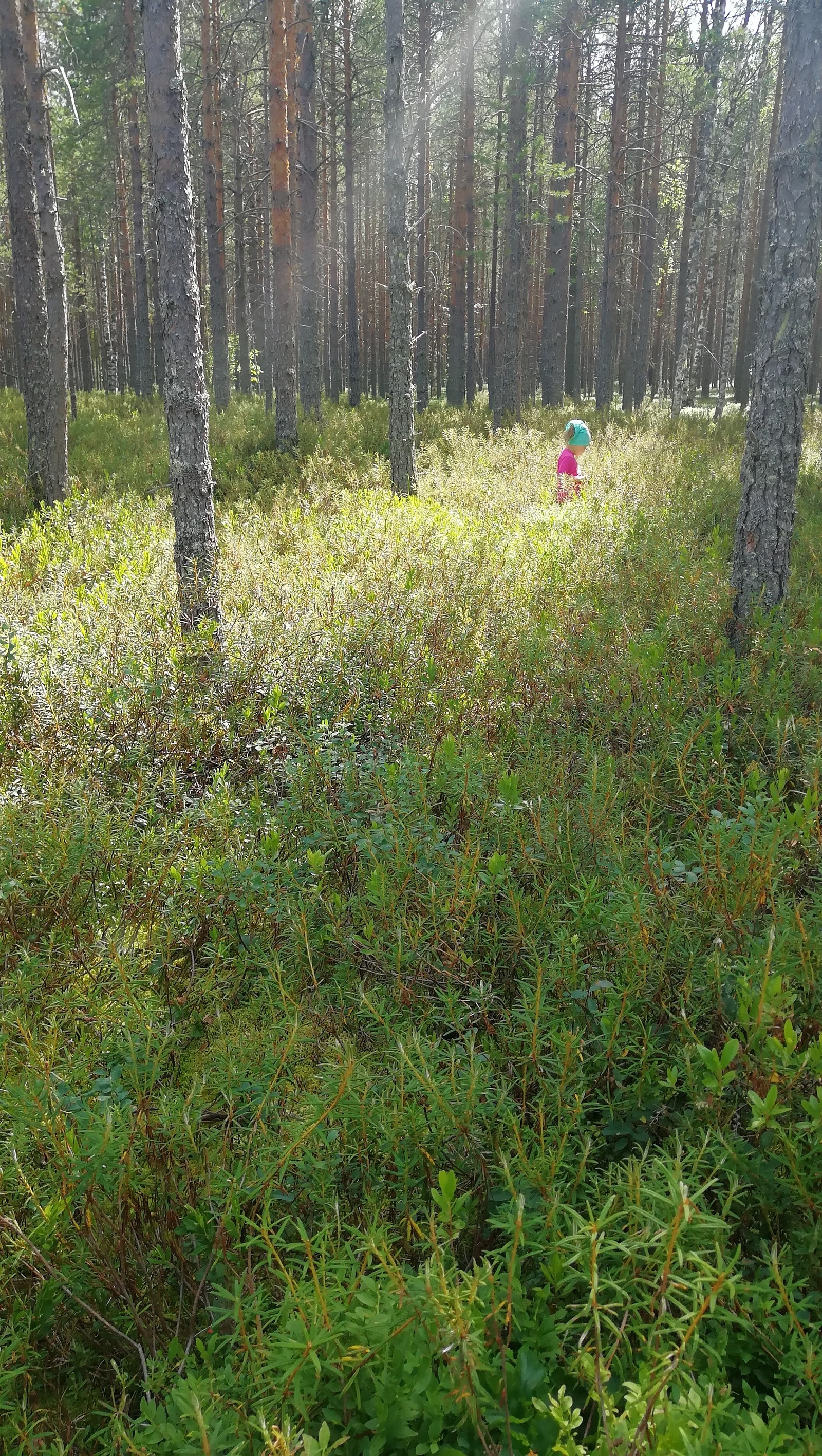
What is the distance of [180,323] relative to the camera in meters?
5.93

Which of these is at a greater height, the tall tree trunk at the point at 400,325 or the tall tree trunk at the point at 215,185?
→ the tall tree trunk at the point at 215,185

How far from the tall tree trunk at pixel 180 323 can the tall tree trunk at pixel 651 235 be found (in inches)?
721

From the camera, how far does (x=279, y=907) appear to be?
3.28 metres

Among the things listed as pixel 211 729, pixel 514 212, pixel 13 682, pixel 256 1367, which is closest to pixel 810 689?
pixel 211 729

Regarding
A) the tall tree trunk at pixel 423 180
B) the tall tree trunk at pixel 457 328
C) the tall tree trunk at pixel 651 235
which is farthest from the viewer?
the tall tree trunk at pixel 457 328

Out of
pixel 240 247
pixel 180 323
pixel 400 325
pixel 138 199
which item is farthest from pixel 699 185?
pixel 180 323

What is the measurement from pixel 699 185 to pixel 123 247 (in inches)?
879

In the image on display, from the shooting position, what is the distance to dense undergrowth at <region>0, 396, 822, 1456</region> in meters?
1.49

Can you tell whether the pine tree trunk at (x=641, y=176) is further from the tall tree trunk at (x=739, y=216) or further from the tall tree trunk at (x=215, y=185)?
the tall tree trunk at (x=215, y=185)

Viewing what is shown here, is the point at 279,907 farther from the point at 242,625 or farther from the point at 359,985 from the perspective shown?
the point at 242,625

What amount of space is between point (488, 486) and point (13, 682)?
731 centimetres

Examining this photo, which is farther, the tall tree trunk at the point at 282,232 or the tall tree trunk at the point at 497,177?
the tall tree trunk at the point at 497,177

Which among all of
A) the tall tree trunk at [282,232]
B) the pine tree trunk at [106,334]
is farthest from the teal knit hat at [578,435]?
the pine tree trunk at [106,334]

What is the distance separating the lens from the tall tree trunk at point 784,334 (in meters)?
5.15
